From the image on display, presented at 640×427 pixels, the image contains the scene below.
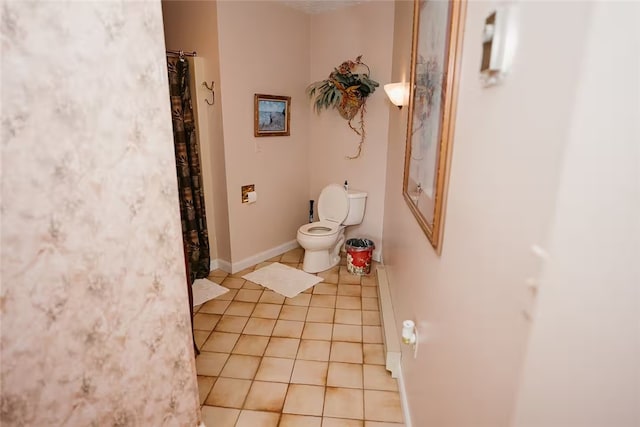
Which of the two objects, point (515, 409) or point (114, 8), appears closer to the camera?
point (515, 409)

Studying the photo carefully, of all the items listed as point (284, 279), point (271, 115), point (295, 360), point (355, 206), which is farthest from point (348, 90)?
point (295, 360)

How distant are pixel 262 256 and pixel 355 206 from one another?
43.0 inches

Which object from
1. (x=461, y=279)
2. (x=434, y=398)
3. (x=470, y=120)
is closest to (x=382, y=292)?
(x=434, y=398)

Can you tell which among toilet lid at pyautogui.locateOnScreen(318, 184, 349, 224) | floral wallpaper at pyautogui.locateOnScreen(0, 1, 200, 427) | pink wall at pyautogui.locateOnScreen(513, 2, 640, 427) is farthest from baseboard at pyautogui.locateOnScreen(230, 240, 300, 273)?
pink wall at pyautogui.locateOnScreen(513, 2, 640, 427)

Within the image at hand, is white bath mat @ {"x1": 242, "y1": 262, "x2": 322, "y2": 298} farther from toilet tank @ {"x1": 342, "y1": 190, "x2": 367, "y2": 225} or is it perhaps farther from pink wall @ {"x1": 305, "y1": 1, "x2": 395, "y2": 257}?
pink wall @ {"x1": 305, "y1": 1, "x2": 395, "y2": 257}

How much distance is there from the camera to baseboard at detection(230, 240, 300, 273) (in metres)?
3.31

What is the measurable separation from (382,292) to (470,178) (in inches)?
72.6

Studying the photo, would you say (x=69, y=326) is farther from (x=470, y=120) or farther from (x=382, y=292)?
(x=382, y=292)

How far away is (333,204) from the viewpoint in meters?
Answer: 3.49

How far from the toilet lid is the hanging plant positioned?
47 centimetres

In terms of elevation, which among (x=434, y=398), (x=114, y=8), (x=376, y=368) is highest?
(x=114, y=8)

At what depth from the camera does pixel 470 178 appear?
0.93 meters

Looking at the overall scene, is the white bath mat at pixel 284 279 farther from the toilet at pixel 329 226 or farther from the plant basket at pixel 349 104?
the plant basket at pixel 349 104

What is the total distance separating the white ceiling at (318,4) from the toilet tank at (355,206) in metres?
1.76
